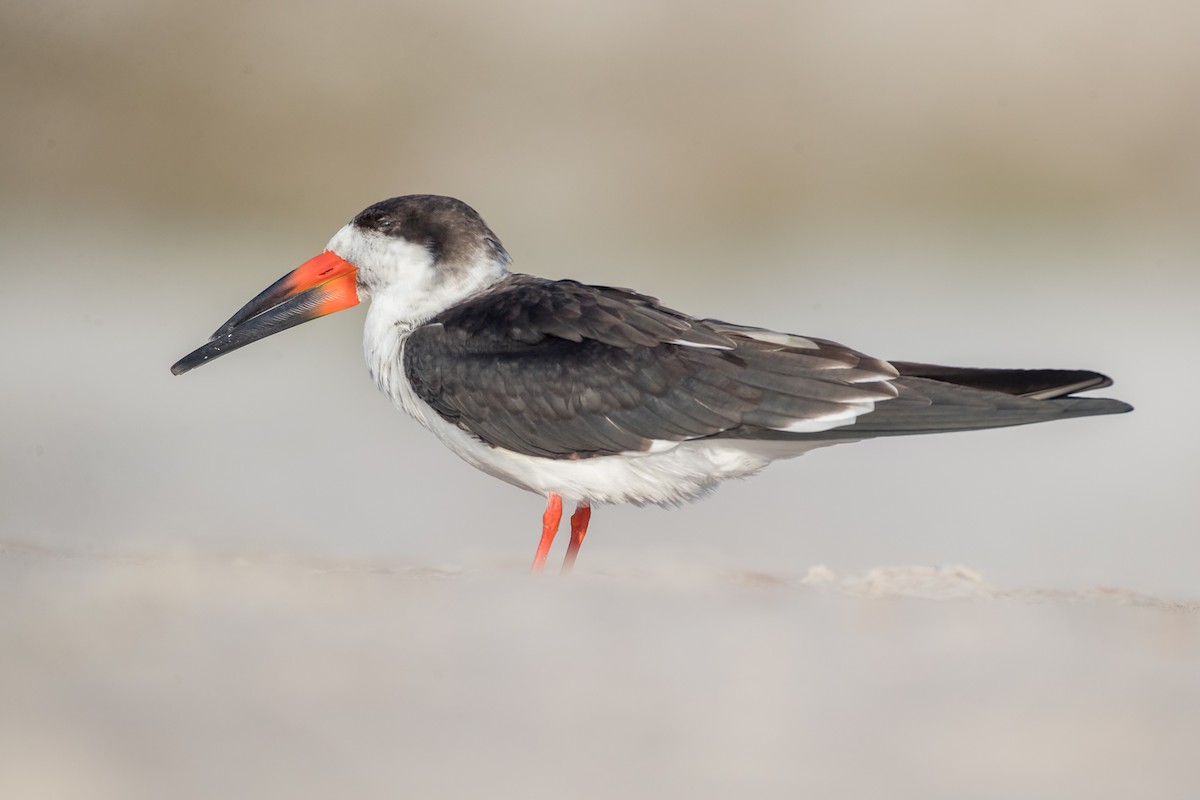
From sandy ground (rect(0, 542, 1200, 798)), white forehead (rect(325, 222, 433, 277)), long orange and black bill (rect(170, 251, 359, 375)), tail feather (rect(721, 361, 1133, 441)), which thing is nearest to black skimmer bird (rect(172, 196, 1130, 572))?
tail feather (rect(721, 361, 1133, 441))

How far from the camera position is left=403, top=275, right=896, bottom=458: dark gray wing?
673cm

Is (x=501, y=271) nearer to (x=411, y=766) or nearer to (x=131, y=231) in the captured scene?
(x=411, y=766)

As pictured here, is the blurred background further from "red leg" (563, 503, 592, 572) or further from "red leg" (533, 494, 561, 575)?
"red leg" (533, 494, 561, 575)

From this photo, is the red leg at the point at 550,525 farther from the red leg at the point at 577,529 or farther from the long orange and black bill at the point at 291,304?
the long orange and black bill at the point at 291,304

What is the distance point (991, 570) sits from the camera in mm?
9133

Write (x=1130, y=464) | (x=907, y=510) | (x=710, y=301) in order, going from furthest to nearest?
(x=710, y=301) → (x=1130, y=464) → (x=907, y=510)

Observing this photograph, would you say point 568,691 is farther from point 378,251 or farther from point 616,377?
point 378,251

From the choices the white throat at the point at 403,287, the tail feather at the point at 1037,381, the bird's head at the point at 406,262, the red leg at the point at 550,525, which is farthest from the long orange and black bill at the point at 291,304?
the tail feather at the point at 1037,381

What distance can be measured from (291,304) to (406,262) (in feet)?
2.46

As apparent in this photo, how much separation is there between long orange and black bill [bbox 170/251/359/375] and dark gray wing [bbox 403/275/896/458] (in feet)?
2.86

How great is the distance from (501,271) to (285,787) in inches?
144

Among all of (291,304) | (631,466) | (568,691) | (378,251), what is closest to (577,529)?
(631,466)

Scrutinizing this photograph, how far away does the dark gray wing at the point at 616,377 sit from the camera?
265 inches

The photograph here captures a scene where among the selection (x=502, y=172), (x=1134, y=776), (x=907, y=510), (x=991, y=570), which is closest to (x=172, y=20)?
(x=502, y=172)
